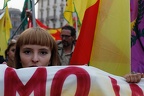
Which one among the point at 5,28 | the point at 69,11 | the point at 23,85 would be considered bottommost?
the point at 5,28

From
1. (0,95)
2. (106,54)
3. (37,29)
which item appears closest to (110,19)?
(106,54)

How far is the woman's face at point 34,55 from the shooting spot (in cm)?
229

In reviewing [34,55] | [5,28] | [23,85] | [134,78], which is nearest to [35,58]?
[34,55]

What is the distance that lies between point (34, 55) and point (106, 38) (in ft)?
3.13

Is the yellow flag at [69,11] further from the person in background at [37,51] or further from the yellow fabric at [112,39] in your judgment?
the person in background at [37,51]

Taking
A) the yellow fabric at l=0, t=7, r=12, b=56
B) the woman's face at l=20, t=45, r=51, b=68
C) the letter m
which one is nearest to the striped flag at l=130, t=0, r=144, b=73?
the woman's face at l=20, t=45, r=51, b=68

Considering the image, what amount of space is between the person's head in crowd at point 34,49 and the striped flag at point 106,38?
0.68m

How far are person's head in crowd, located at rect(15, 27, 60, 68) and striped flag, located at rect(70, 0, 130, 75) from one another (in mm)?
682

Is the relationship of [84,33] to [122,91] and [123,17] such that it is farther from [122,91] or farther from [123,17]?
[122,91]

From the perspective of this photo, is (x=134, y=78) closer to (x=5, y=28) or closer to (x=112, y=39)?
(x=112, y=39)

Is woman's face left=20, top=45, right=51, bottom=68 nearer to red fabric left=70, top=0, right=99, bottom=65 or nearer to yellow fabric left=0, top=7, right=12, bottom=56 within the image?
red fabric left=70, top=0, right=99, bottom=65

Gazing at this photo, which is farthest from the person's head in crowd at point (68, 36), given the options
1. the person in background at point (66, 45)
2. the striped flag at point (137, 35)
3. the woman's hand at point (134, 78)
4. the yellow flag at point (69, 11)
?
the yellow flag at point (69, 11)

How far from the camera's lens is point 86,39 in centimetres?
319

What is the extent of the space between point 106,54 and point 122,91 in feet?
2.58
